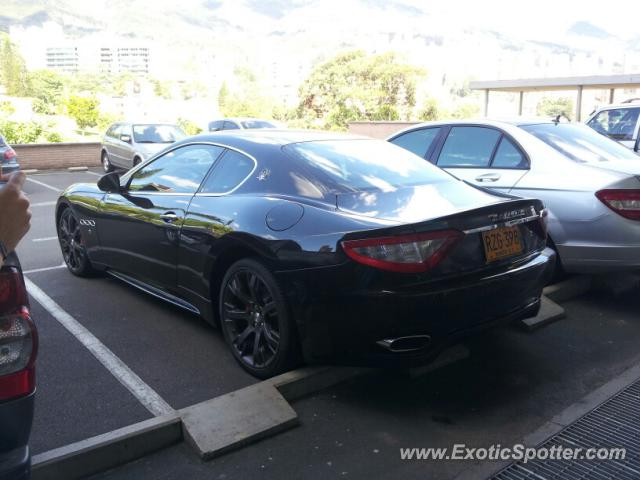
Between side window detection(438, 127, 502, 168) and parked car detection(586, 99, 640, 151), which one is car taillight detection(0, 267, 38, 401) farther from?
parked car detection(586, 99, 640, 151)

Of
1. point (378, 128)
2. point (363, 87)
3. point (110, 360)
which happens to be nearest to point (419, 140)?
point (110, 360)

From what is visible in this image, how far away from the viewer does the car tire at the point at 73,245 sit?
5.97 metres

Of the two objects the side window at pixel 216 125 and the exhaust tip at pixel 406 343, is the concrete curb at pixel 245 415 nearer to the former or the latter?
the exhaust tip at pixel 406 343

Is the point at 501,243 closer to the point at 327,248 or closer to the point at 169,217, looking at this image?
the point at 327,248

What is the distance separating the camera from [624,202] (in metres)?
4.91

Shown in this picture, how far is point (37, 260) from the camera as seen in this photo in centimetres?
700

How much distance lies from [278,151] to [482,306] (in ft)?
5.46

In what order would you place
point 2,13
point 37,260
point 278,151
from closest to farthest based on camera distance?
point 278,151 → point 37,260 → point 2,13

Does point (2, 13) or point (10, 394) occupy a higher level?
point (2, 13)

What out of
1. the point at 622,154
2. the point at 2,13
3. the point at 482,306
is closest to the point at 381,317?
the point at 482,306

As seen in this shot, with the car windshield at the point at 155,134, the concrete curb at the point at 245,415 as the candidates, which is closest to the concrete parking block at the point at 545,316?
the concrete curb at the point at 245,415

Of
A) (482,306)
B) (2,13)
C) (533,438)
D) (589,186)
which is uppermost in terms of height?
(2,13)

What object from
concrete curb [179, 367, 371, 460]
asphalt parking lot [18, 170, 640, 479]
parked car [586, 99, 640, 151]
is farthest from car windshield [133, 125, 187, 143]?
concrete curb [179, 367, 371, 460]

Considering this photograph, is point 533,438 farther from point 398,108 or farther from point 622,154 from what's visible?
point 398,108
